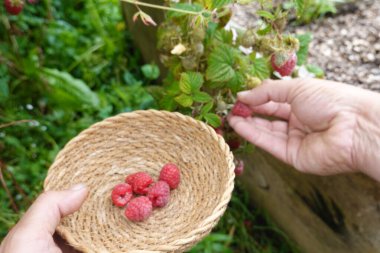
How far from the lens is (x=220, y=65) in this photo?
1378mm

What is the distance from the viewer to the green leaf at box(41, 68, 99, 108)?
2.10m

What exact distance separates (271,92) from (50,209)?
29.3 inches

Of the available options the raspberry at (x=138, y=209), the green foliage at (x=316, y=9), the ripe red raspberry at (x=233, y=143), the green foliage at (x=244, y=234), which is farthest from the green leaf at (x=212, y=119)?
the green foliage at (x=316, y=9)

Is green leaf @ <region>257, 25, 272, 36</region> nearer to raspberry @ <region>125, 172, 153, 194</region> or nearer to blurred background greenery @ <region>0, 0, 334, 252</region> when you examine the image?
raspberry @ <region>125, 172, 153, 194</region>

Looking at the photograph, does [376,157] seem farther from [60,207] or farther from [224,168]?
[60,207]

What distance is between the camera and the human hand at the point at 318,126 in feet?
4.24

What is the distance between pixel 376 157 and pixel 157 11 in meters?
1.13

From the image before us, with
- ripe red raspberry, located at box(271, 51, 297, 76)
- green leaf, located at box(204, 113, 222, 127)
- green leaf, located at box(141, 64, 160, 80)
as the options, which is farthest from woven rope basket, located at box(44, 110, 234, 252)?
green leaf, located at box(141, 64, 160, 80)

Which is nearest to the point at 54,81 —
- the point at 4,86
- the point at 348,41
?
the point at 4,86

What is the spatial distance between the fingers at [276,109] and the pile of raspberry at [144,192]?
37cm

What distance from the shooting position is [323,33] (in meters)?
2.06

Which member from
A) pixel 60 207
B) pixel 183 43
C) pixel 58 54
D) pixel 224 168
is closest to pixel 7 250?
pixel 60 207

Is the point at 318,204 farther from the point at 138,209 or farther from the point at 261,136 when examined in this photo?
the point at 138,209

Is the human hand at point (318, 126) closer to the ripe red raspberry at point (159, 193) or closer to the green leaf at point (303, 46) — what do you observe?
the green leaf at point (303, 46)
